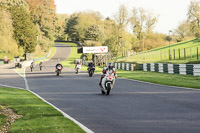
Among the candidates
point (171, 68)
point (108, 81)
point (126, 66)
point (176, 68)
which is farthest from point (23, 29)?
point (108, 81)

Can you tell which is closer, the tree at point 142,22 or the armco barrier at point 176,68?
the armco barrier at point 176,68

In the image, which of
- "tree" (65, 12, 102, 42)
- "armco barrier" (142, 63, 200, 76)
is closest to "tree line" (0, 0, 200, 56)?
"tree" (65, 12, 102, 42)

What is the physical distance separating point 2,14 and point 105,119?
175ft

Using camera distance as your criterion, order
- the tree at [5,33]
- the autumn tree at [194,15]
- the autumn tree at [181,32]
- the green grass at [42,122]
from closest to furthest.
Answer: the green grass at [42,122] → the tree at [5,33] → the autumn tree at [194,15] → the autumn tree at [181,32]

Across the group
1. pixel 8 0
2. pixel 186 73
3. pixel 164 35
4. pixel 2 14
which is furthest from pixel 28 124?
pixel 164 35

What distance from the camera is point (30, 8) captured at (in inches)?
4252

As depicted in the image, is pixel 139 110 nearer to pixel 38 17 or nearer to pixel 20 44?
pixel 20 44

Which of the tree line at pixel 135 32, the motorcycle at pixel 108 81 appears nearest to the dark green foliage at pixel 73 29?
the tree line at pixel 135 32

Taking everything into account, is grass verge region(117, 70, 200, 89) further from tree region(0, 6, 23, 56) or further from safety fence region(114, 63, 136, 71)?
tree region(0, 6, 23, 56)

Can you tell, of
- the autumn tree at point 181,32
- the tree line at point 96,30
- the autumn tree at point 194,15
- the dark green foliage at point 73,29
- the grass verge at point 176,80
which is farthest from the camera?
the dark green foliage at point 73,29

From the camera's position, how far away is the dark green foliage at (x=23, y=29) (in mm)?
86938

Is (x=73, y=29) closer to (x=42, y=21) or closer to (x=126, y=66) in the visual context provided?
(x=42, y=21)

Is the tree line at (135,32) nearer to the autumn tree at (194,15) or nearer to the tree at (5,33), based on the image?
the autumn tree at (194,15)

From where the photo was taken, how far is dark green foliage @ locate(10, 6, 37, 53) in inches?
3423
